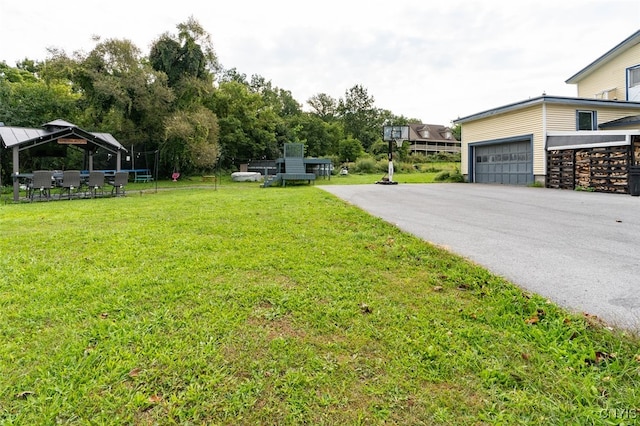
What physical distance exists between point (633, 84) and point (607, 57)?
6.99 ft

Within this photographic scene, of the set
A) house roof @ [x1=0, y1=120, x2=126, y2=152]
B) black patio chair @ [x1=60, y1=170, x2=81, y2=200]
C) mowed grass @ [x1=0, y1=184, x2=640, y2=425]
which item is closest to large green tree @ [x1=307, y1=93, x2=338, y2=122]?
house roof @ [x1=0, y1=120, x2=126, y2=152]

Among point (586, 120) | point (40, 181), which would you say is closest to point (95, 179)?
point (40, 181)

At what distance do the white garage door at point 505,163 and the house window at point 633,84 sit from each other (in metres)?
6.84

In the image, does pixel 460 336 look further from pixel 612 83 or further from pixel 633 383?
pixel 612 83

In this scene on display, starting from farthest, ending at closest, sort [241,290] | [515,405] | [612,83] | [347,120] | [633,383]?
[347,120], [612,83], [241,290], [633,383], [515,405]

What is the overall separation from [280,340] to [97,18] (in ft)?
69.5

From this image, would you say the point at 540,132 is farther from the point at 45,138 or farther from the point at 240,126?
the point at 240,126

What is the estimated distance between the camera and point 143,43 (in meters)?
20.5

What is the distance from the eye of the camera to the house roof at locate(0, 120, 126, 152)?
11789 millimetres

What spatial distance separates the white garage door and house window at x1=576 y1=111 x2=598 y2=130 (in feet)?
7.31

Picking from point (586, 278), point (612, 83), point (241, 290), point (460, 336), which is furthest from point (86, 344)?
point (612, 83)

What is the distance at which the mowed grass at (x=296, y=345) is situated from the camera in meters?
1.68

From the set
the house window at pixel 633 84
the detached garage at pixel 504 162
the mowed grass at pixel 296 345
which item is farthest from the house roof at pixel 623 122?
the mowed grass at pixel 296 345

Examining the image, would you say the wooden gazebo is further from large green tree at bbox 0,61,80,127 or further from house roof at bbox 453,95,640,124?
house roof at bbox 453,95,640,124
